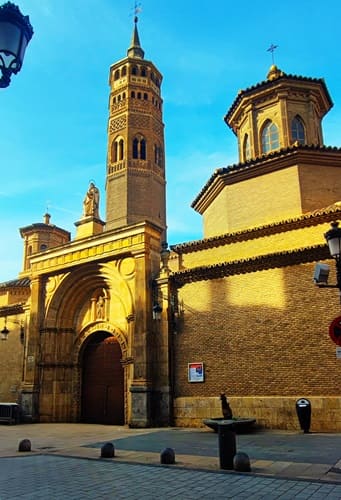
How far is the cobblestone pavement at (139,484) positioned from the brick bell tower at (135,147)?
76.7 ft

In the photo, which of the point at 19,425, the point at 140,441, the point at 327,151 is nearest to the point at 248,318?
the point at 140,441

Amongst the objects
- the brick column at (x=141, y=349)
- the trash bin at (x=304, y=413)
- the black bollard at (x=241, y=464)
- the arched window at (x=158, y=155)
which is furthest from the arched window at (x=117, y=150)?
the black bollard at (x=241, y=464)

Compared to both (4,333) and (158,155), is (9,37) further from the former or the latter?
(158,155)

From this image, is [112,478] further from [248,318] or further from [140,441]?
[248,318]

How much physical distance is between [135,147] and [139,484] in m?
29.4

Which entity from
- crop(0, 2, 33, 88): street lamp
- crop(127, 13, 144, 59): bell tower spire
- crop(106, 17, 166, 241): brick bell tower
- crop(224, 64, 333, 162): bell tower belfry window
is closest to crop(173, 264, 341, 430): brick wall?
crop(224, 64, 333, 162): bell tower belfry window

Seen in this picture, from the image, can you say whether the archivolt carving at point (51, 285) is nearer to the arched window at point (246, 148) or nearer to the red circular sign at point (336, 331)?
the arched window at point (246, 148)

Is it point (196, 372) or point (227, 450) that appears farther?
point (196, 372)

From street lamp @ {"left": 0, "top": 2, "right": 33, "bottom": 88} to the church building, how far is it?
11.4 m

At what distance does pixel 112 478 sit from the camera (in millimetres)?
7301

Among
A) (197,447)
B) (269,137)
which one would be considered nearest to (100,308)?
(197,447)

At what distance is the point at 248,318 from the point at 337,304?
9.44 ft

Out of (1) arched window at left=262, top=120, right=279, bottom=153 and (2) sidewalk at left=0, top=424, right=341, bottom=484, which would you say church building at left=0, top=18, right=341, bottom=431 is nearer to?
(1) arched window at left=262, top=120, right=279, bottom=153

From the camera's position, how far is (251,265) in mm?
15156
